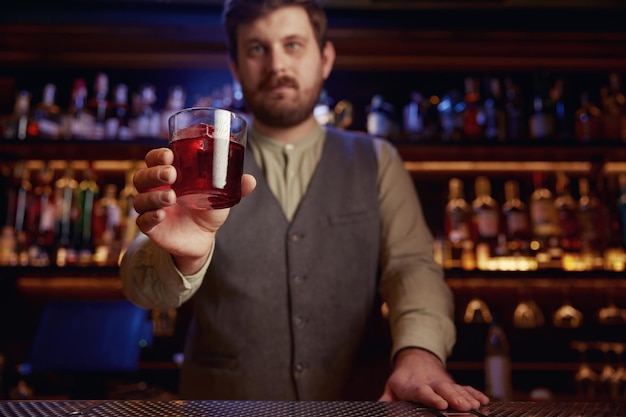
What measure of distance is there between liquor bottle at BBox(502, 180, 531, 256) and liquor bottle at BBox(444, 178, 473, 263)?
0.59 ft

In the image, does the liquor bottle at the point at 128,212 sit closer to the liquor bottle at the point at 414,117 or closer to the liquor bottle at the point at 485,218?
the liquor bottle at the point at 414,117

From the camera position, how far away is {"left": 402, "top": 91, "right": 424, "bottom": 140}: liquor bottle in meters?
2.58

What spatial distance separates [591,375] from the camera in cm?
232

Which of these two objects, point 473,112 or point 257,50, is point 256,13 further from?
point 473,112

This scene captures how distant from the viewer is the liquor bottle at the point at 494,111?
2584mm

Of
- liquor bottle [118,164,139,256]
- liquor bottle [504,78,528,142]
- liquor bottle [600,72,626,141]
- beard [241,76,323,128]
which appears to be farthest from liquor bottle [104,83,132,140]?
liquor bottle [600,72,626,141]

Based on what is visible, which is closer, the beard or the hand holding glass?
the hand holding glass

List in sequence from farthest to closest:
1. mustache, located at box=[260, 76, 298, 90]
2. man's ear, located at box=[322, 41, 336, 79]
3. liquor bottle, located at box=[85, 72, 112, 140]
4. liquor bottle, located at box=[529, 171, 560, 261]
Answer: liquor bottle, located at box=[85, 72, 112, 140] < liquor bottle, located at box=[529, 171, 560, 261] < man's ear, located at box=[322, 41, 336, 79] < mustache, located at box=[260, 76, 298, 90]

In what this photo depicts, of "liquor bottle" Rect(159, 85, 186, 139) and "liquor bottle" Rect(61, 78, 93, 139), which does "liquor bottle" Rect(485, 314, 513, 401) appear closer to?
"liquor bottle" Rect(159, 85, 186, 139)

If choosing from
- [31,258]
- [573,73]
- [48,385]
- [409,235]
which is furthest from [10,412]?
[573,73]

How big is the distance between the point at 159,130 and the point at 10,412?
2146mm

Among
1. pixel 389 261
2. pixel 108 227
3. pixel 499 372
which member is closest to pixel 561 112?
pixel 499 372

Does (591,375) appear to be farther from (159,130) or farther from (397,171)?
(159,130)

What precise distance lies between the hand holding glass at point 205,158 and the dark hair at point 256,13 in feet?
2.35
